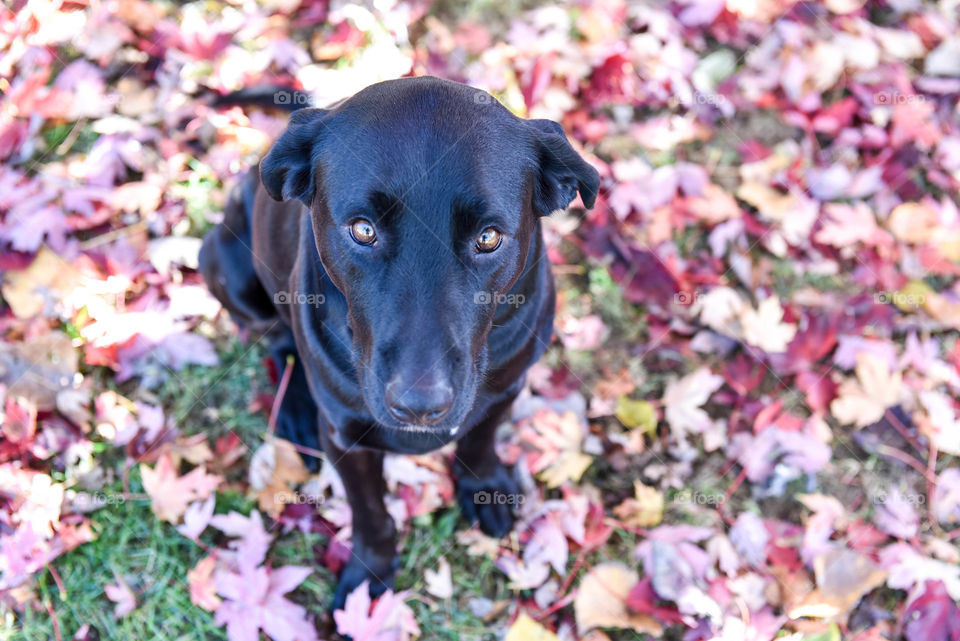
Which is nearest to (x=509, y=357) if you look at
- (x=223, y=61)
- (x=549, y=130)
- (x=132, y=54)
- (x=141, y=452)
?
(x=549, y=130)

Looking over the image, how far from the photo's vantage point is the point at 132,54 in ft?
13.7

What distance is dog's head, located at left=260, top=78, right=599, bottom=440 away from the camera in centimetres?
194

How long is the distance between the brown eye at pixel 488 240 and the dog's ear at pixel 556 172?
25cm

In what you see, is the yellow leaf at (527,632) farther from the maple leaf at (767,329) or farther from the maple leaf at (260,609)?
the maple leaf at (767,329)

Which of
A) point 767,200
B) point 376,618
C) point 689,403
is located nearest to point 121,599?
point 376,618

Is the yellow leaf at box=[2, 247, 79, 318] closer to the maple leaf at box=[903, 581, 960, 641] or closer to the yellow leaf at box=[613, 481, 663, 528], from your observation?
the yellow leaf at box=[613, 481, 663, 528]

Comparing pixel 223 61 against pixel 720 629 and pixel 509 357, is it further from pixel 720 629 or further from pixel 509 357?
pixel 720 629

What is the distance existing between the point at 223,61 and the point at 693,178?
268 cm

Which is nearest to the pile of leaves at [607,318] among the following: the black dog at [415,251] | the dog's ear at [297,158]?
the black dog at [415,251]

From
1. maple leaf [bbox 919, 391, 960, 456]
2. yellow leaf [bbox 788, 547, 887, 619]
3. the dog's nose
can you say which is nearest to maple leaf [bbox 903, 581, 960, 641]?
yellow leaf [bbox 788, 547, 887, 619]

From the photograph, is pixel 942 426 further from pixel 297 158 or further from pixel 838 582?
pixel 297 158

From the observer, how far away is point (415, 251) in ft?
6.45

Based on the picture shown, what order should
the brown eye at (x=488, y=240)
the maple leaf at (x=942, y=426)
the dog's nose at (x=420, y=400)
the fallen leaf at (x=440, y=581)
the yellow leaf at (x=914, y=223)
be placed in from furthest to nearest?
the yellow leaf at (x=914, y=223) < the maple leaf at (x=942, y=426) < the fallen leaf at (x=440, y=581) < the brown eye at (x=488, y=240) < the dog's nose at (x=420, y=400)

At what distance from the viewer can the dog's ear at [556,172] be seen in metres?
2.21
